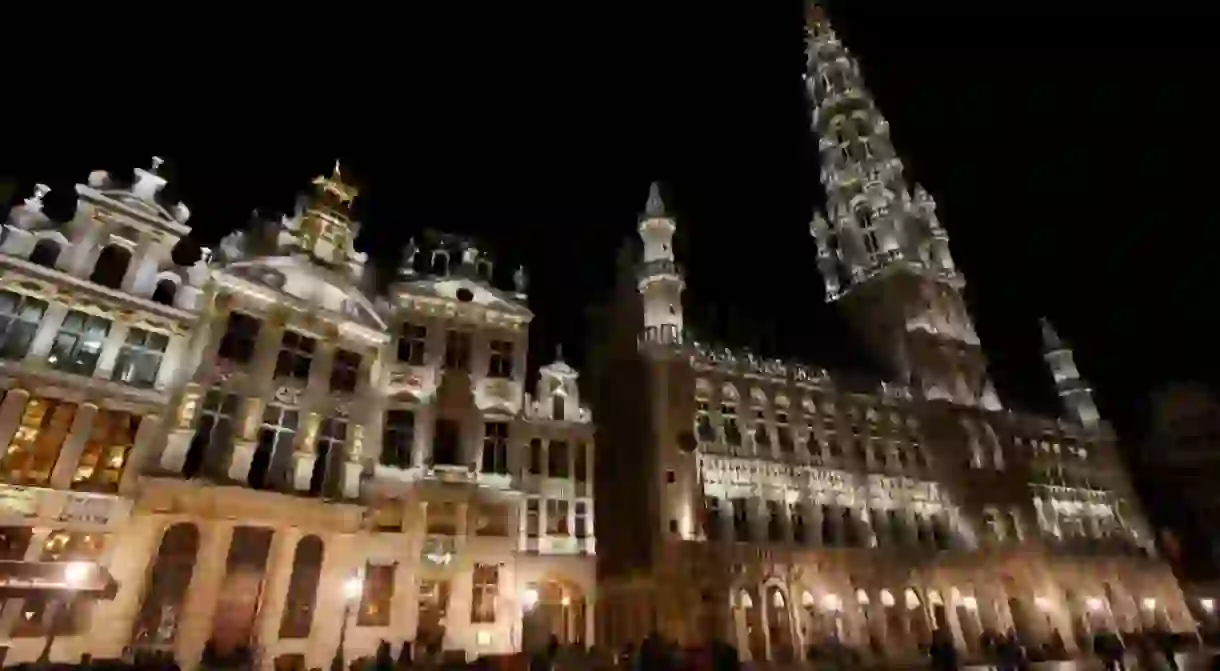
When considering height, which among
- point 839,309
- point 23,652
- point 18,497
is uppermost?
point 839,309

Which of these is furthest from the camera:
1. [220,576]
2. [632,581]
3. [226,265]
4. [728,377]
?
[728,377]

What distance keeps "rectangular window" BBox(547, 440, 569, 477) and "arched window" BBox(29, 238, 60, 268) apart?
727 inches

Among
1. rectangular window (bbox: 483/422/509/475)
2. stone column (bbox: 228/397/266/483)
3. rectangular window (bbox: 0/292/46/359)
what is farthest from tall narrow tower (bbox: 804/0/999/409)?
rectangular window (bbox: 0/292/46/359)

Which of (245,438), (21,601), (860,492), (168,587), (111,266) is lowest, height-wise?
(21,601)

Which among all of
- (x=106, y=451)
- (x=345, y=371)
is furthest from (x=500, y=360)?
(x=106, y=451)

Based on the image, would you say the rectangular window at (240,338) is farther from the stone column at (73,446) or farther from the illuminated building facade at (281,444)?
the stone column at (73,446)

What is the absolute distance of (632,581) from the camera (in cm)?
2880

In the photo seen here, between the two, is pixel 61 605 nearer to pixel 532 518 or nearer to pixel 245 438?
pixel 245 438

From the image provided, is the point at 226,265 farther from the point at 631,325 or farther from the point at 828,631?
the point at 828,631

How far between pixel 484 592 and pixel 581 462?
22.3ft

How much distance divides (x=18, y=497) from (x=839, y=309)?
50.3 m

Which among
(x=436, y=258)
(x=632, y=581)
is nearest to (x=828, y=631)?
(x=632, y=581)

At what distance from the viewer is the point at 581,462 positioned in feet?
94.4

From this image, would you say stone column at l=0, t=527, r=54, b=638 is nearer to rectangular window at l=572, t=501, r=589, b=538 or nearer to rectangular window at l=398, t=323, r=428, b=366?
rectangular window at l=398, t=323, r=428, b=366
